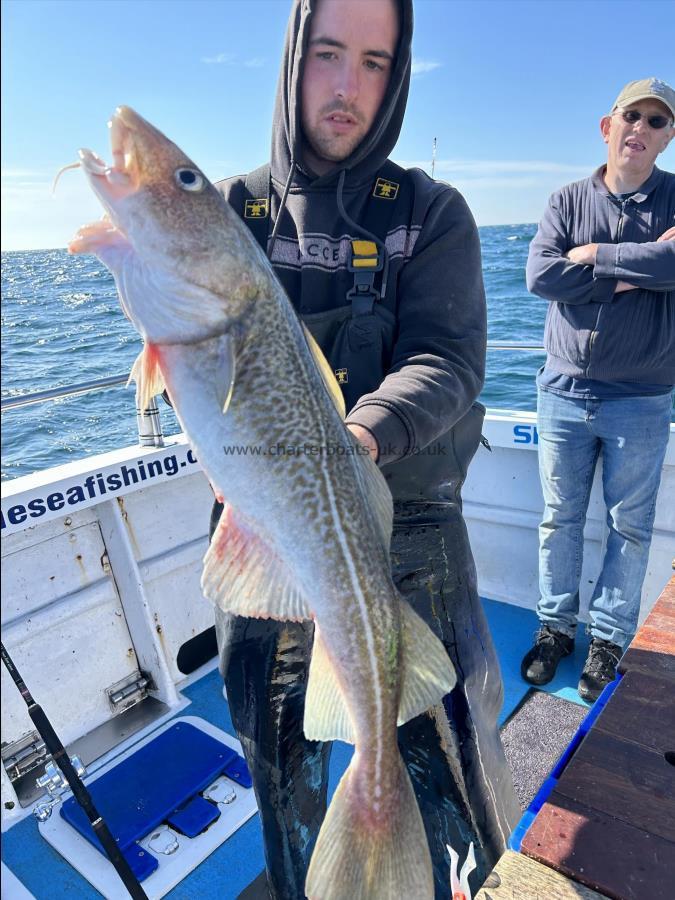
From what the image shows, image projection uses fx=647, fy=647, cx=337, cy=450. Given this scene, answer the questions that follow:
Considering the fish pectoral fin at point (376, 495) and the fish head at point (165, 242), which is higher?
the fish head at point (165, 242)

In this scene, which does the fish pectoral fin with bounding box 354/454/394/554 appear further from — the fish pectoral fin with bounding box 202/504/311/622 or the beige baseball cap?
the beige baseball cap

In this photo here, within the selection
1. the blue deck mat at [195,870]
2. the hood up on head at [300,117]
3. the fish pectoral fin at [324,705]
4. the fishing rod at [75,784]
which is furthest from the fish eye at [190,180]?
the blue deck mat at [195,870]

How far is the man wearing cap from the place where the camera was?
423 centimetres

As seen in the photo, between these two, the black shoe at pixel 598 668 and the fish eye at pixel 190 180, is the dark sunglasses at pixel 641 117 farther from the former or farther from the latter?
the fish eye at pixel 190 180

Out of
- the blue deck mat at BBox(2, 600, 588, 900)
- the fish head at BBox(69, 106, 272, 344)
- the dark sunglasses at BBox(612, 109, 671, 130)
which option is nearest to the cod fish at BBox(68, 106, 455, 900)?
the fish head at BBox(69, 106, 272, 344)

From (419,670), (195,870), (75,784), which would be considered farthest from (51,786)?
(419,670)

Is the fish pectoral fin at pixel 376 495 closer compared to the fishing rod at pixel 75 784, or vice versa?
the fish pectoral fin at pixel 376 495

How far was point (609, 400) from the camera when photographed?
4328mm

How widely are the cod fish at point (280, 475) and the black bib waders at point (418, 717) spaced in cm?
67

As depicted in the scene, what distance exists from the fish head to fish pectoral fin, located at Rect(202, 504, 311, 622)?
541 millimetres

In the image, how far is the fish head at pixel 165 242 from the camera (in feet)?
5.10

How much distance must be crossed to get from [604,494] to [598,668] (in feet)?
3.88

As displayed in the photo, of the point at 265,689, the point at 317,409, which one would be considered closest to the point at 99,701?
the point at 265,689

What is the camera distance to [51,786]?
3541 millimetres
